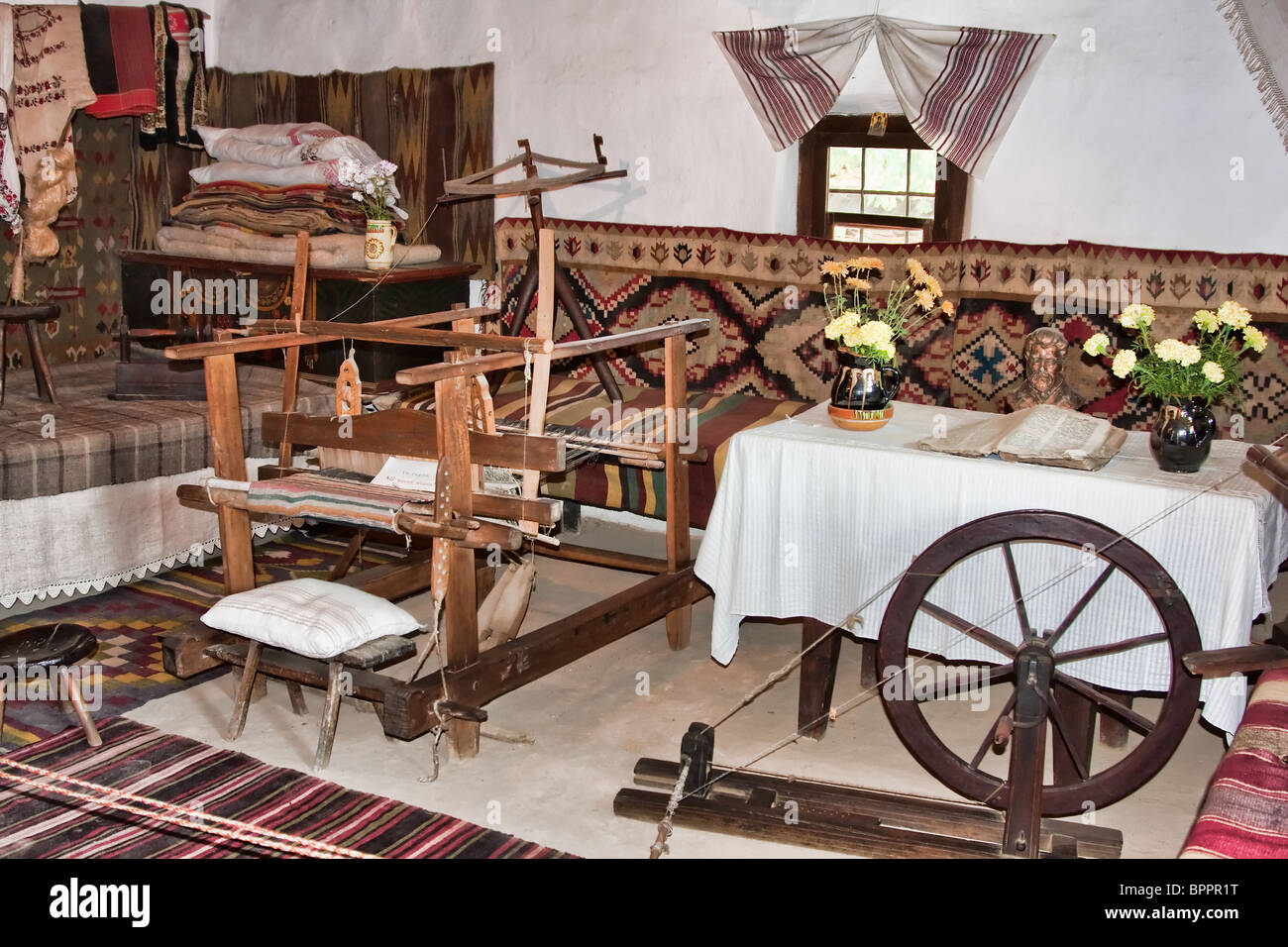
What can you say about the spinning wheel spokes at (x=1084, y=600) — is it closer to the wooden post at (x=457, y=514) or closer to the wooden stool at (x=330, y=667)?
the wooden post at (x=457, y=514)

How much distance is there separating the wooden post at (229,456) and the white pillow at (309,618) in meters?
0.30

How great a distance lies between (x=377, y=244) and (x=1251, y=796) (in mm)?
4579

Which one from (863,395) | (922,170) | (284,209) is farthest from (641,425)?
(284,209)

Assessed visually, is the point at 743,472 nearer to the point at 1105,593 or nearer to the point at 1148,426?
the point at 1105,593

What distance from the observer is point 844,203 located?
19.1ft

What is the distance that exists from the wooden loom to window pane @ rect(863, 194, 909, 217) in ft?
5.13

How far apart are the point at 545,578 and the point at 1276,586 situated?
300 centimetres

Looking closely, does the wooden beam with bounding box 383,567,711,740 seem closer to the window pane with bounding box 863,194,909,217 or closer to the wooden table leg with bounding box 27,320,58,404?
the window pane with bounding box 863,194,909,217

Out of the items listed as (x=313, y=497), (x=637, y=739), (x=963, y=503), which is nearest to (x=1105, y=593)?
(x=963, y=503)

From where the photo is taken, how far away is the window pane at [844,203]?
5785 millimetres

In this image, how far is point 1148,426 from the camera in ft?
17.0

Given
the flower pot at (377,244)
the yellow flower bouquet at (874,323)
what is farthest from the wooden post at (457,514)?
the flower pot at (377,244)

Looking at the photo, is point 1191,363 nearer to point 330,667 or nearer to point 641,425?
point 641,425

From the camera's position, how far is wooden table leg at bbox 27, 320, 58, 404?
5465mm
